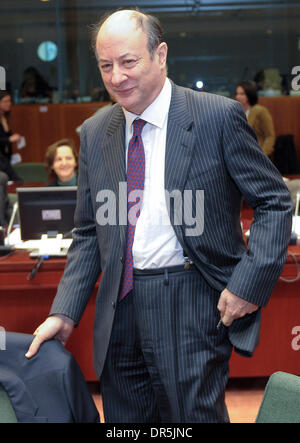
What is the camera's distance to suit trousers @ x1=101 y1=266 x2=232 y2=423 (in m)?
1.74

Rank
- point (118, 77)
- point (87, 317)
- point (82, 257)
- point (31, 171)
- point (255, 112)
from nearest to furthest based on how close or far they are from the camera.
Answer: point (118, 77) → point (82, 257) → point (87, 317) → point (255, 112) → point (31, 171)

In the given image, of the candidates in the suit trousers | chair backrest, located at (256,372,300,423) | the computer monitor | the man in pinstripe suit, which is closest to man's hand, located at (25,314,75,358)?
the man in pinstripe suit

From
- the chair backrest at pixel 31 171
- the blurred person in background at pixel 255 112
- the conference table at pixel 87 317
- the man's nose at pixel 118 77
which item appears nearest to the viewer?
the man's nose at pixel 118 77

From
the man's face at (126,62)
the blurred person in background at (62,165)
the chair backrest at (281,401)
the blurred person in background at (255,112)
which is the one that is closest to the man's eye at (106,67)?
the man's face at (126,62)

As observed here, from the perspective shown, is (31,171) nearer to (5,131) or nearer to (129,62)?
(5,131)

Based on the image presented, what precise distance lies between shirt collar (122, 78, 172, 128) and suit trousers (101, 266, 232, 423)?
43 cm

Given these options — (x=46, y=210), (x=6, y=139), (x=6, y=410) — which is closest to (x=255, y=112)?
(x=6, y=139)

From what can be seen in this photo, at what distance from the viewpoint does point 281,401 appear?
1.42m

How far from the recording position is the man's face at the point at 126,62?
1.61m

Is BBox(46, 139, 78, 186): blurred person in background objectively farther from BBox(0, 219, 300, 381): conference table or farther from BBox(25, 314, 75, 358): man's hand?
BBox(25, 314, 75, 358): man's hand

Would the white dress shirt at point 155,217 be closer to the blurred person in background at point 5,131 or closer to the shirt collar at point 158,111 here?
the shirt collar at point 158,111

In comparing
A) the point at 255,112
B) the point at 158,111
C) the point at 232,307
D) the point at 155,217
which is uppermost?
the point at 255,112

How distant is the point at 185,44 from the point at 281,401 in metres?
8.05
